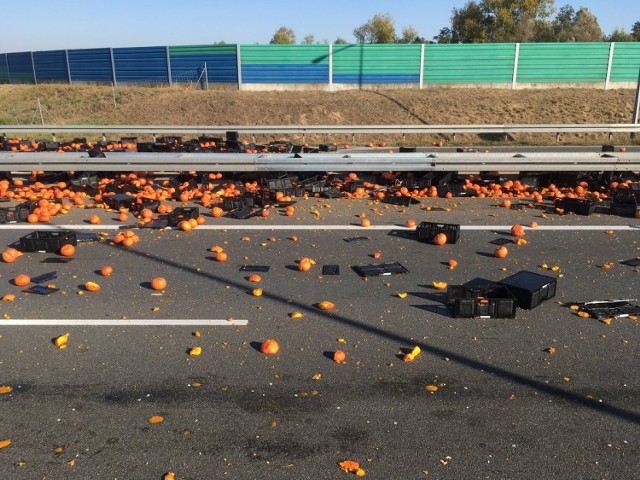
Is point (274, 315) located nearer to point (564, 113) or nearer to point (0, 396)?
point (0, 396)

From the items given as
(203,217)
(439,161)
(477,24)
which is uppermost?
(477,24)

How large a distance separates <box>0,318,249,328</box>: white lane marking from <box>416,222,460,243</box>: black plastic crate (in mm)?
4101

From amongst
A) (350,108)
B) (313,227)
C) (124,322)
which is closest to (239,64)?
(350,108)

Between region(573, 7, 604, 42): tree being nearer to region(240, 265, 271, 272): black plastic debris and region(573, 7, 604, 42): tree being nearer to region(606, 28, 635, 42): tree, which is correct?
region(606, 28, 635, 42): tree

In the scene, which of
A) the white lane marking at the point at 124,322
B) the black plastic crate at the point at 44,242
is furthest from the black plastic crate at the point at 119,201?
the white lane marking at the point at 124,322

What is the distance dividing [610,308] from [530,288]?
0.93 metres

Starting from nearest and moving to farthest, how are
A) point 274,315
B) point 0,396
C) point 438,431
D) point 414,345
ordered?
1. point 438,431
2. point 0,396
3. point 414,345
4. point 274,315

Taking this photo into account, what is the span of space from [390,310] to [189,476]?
10.6 feet

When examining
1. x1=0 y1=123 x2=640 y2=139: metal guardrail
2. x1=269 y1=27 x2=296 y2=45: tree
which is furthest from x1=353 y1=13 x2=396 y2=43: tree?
x1=0 y1=123 x2=640 y2=139: metal guardrail

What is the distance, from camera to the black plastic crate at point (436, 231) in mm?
8633

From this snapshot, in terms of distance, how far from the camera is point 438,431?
13.1ft

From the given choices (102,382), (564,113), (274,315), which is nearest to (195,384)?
(102,382)

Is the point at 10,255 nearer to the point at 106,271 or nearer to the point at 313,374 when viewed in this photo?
the point at 106,271

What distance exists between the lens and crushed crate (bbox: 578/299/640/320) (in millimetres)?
5895
